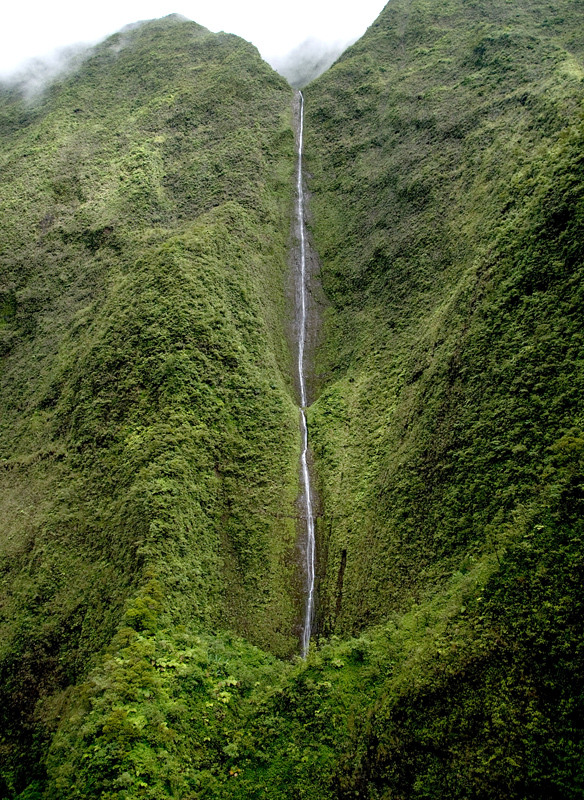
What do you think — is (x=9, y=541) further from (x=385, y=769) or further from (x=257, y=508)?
(x=385, y=769)

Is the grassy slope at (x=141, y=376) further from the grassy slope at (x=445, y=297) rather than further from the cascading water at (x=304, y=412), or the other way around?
the grassy slope at (x=445, y=297)

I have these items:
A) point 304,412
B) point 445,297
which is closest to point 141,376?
point 304,412

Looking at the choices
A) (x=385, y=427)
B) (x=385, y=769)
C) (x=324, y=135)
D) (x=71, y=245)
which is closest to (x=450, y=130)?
(x=324, y=135)

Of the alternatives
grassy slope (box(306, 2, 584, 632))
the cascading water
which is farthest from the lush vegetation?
the cascading water

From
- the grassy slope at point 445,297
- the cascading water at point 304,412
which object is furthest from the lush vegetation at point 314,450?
the cascading water at point 304,412

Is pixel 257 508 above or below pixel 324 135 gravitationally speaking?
below

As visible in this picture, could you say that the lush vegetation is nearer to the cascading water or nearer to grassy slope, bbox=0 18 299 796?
grassy slope, bbox=0 18 299 796
